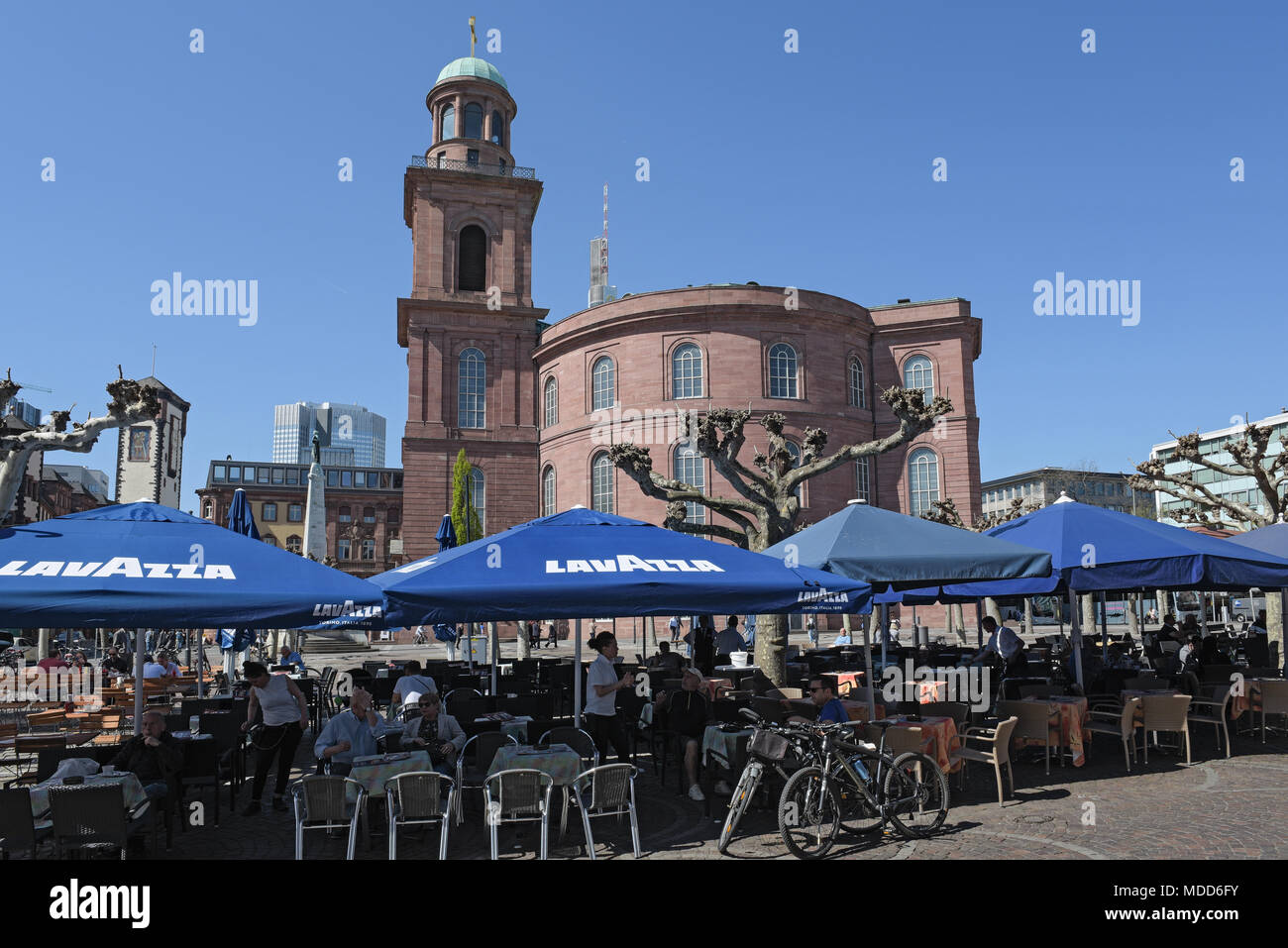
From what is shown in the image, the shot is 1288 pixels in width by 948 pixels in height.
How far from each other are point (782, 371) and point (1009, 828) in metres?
35.2

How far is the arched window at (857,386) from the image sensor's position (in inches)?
1719

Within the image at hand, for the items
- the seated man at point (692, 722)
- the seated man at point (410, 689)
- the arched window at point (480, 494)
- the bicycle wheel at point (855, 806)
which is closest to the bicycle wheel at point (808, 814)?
the bicycle wheel at point (855, 806)

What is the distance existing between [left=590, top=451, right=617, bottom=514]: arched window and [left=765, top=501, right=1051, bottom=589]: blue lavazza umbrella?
3175 cm

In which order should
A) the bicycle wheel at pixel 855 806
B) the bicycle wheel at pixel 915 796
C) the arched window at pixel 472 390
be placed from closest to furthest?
the bicycle wheel at pixel 855 806 → the bicycle wheel at pixel 915 796 → the arched window at pixel 472 390

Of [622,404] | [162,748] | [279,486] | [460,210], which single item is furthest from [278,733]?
[279,486]

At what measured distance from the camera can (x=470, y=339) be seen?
46469 millimetres

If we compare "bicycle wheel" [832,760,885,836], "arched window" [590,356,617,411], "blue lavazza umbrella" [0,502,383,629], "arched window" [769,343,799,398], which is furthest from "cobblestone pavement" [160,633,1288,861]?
"arched window" [590,356,617,411]

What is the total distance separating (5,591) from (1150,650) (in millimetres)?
20740

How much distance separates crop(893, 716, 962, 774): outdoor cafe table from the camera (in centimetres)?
856

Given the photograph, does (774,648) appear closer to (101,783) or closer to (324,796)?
→ (324,796)

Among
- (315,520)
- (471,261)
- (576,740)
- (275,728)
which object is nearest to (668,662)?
(576,740)

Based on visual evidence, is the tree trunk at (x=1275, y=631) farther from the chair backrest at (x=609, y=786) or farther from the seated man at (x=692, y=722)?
the chair backrest at (x=609, y=786)

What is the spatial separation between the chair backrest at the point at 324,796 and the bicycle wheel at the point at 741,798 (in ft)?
9.96

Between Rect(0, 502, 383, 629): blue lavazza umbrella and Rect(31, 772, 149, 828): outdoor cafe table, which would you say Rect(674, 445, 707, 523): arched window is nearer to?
Rect(0, 502, 383, 629): blue lavazza umbrella
